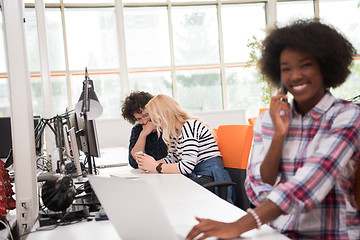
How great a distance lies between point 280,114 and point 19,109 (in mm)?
1245

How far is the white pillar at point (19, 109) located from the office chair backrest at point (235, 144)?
1329mm

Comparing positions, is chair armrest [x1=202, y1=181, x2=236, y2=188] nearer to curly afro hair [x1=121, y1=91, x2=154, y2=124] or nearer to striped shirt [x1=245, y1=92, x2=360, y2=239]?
striped shirt [x1=245, y1=92, x2=360, y2=239]

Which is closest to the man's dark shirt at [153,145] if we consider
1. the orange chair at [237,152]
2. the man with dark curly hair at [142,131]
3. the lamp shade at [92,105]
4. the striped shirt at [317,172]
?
the man with dark curly hair at [142,131]

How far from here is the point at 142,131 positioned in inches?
135

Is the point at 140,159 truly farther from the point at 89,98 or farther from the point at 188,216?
the point at 188,216

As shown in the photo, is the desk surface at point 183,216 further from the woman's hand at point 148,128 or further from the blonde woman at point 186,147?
the woman's hand at point 148,128

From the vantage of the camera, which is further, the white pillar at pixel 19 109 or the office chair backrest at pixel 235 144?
the office chair backrest at pixel 235 144

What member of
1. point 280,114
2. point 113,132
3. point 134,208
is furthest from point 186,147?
point 113,132

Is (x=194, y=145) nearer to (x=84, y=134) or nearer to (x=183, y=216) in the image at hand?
(x=84, y=134)

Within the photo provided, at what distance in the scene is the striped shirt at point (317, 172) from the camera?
117 centimetres

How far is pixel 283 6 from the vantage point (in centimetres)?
893

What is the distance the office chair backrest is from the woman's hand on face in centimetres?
124

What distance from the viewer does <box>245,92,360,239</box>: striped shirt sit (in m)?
1.17

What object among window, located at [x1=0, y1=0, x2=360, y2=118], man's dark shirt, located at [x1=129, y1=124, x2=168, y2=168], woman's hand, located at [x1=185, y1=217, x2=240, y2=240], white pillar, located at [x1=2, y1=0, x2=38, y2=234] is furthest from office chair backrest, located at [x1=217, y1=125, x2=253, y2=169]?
window, located at [x1=0, y1=0, x2=360, y2=118]
